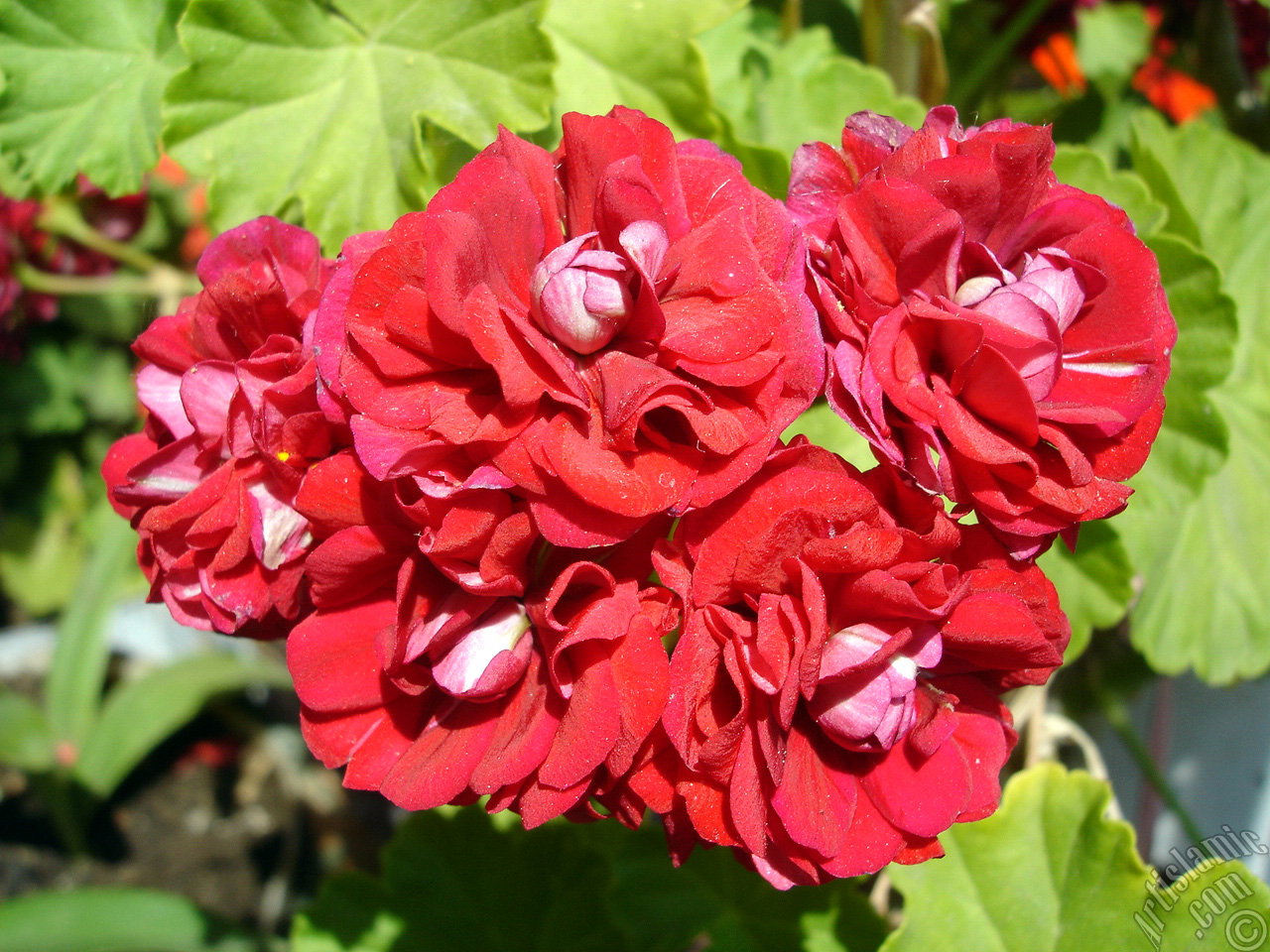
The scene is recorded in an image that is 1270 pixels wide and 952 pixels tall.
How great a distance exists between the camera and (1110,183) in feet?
3.44

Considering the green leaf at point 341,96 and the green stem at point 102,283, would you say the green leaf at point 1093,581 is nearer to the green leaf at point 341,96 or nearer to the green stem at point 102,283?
the green leaf at point 341,96

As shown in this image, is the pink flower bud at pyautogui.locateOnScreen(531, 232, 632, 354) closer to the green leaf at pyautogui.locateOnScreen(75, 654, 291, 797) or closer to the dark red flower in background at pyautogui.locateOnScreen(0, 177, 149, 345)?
the dark red flower in background at pyautogui.locateOnScreen(0, 177, 149, 345)

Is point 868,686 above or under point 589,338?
under

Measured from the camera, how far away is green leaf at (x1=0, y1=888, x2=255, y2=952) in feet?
4.89

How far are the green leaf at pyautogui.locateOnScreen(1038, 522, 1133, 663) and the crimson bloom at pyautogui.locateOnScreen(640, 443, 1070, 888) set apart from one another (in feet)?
1.42

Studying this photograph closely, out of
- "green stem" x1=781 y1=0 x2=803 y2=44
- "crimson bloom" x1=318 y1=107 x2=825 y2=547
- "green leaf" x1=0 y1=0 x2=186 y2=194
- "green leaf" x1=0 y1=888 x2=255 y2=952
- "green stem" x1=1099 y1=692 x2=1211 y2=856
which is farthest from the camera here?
"green leaf" x1=0 y1=888 x2=255 y2=952

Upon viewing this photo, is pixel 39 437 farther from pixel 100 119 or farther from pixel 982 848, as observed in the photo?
pixel 982 848

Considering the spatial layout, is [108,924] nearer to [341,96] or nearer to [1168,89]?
[341,96]

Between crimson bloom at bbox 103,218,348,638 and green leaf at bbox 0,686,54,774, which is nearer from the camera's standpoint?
crimson bloom at bbox 103,218,348,638

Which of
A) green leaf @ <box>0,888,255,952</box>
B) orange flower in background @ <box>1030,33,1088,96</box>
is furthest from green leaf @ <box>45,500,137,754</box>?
orange flower in background @ <box>1030,33,1088,96</box>

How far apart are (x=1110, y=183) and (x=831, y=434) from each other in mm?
445

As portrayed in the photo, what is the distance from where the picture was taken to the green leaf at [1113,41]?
71.2 inches

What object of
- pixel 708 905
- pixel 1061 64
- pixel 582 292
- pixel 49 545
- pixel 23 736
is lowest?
pixel 49 545

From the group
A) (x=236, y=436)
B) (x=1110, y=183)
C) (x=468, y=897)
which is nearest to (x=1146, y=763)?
(x=1110, y=183)
